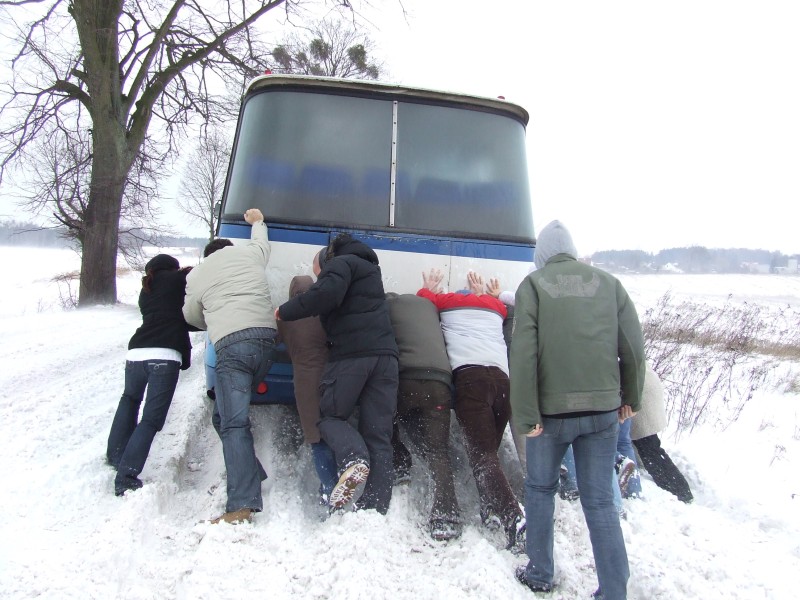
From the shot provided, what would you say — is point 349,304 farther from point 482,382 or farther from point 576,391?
point 576,391

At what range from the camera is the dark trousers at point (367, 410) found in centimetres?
348

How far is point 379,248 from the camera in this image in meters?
→ 4.31

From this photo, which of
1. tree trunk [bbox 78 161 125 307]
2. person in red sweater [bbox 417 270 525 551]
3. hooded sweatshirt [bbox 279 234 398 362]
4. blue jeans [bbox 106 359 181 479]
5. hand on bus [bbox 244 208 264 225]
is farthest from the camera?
tree trunk [bbox 78 161 125 307]

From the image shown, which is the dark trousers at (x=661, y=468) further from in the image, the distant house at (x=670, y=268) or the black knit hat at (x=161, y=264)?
the distant house at (x=670, y=268)

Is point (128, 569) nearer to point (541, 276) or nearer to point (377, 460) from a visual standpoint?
point (377, 460)

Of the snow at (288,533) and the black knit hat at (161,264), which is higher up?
the black knit hat at (161,264)

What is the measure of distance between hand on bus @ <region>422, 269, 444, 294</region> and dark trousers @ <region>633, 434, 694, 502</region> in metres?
1.92

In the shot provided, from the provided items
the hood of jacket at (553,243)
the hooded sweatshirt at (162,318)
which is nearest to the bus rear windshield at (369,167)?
the hooded sweatshirt at (162,318)

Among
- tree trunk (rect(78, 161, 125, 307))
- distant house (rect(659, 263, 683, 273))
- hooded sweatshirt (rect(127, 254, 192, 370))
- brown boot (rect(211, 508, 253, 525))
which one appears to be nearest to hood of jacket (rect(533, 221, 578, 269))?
brown boot (rect(211, 508, 253, 525))

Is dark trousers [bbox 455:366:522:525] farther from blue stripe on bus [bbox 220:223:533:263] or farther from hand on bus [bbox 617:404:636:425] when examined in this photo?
blue stripe on bus [bbox 220:223:533:263]

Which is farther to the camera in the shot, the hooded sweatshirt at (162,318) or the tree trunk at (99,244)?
the tree trunk at (99,244)

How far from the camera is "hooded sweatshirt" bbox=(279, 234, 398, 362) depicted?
11.5ft

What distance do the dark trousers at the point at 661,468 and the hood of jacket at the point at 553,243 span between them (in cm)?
205

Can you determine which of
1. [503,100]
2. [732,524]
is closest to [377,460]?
[732,524]
